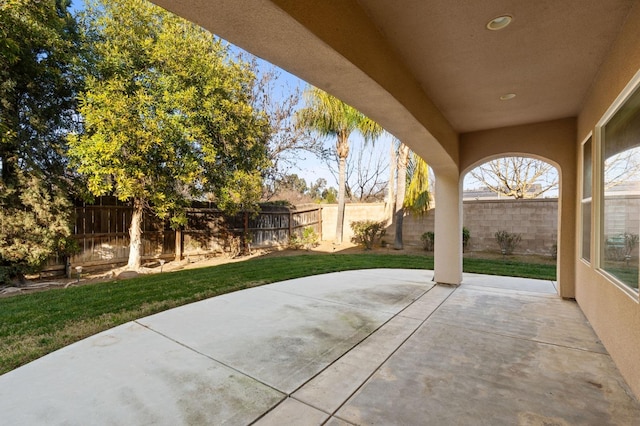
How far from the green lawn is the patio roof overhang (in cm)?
340

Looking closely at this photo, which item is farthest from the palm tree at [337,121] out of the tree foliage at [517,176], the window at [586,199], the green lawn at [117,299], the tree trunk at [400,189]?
the window at [586,199]

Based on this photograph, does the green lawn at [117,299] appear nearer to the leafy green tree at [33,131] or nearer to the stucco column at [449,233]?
the leafy green tree at [33,131]

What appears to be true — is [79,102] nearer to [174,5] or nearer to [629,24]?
[174,5]

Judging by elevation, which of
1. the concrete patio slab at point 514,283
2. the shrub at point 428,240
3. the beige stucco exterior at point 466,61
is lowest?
Result: the concrete patio slab at point 514,283

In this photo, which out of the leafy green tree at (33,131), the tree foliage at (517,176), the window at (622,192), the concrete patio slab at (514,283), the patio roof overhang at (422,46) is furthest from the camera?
the tree foliage at (517,176)

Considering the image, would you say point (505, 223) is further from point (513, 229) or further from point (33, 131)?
point (33, 131)

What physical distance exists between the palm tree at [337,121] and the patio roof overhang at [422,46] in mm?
7681

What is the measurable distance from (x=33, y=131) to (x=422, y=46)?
7.62 meters

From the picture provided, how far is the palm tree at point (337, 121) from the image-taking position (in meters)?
11.6

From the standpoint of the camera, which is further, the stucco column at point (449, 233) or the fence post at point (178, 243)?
the fence post at point (178, 243)

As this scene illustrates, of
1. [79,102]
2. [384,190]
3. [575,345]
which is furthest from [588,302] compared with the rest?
[384,190]

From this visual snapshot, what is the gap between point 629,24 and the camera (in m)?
2.44

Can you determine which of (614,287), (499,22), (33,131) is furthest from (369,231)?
(33,131)

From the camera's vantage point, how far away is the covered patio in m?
2.07
